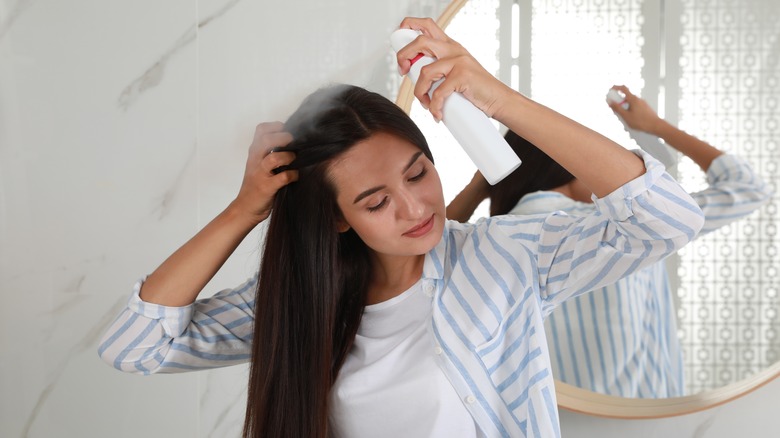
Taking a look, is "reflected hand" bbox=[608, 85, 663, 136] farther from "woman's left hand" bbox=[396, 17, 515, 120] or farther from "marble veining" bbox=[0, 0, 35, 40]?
"marble veining" bbox=[0, 0, 35, 40]

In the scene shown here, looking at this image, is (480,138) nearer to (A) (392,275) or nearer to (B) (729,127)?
(A) (392,275)

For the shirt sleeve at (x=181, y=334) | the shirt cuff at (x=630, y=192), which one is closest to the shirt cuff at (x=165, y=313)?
the shirt sleeve at (x=181, y=334)

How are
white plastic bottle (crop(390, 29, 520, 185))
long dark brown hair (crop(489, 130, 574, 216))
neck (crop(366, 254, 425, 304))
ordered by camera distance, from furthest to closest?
long dark brown hair (crop(489, 130, 574, 216)) → neck (crop(366, 254, 425, 304)) → white plastic bottle (crop(390, 29, 520, 185))

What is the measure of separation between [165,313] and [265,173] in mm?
184

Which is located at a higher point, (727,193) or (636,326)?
(727,193)

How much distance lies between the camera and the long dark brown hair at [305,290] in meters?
0.84

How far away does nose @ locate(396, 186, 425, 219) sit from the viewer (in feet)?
2.60

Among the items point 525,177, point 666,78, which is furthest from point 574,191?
point 666,78

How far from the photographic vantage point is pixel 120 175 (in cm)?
119

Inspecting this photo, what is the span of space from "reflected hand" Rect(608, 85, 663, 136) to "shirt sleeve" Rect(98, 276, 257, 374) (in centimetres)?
51

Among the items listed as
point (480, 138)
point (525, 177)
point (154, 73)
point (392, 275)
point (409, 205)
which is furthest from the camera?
point (154, 73)

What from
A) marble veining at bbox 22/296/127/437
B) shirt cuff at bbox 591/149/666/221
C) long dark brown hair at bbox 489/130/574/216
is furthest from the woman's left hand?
marble veining at bbox 22/296/127/437

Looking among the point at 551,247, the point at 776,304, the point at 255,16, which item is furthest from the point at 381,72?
the point at 776,304

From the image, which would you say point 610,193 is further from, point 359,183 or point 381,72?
point 381,72
